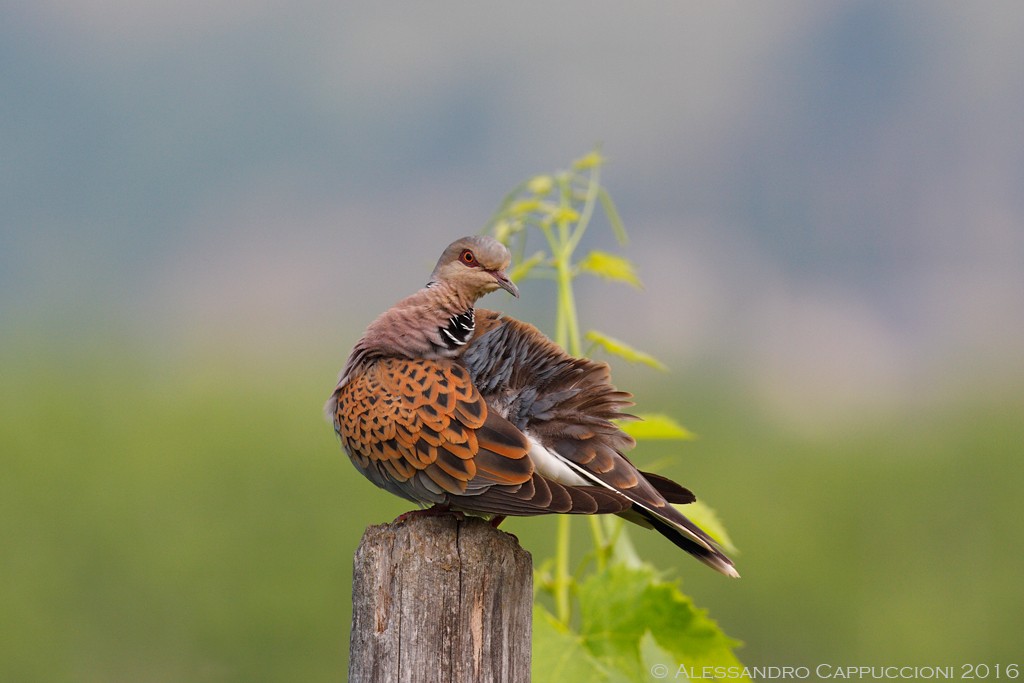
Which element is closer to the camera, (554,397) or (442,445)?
(442,445)

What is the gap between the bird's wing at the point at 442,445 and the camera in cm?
237

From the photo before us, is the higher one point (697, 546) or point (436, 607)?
point (697, 546)

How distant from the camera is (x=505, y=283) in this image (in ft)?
8.96

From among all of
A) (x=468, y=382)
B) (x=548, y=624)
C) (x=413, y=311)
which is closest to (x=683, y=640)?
(x=548, y=624)

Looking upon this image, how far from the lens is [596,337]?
315 centimetres

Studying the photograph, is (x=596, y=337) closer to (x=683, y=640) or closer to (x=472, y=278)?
(x=472, y=278)

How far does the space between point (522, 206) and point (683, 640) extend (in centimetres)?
148

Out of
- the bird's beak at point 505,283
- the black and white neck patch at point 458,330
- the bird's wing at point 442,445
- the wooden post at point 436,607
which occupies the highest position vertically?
the bird's beak at point 505,283

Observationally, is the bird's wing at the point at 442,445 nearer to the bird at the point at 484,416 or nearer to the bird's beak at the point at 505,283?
the bird at the point at 484,416

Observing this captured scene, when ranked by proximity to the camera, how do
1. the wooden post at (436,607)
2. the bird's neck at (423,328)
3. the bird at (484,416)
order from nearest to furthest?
the wooden post at (436,607) → the bird at (484,416) → the bird's neck at (423,328)

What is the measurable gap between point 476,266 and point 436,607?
0.91 m

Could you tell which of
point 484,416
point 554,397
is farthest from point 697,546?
point 484,416

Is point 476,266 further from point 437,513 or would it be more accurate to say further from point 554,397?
point 437,513

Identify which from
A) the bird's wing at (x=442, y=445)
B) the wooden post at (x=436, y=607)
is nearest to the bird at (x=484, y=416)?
the bird's wing at (x=442, y=445)
